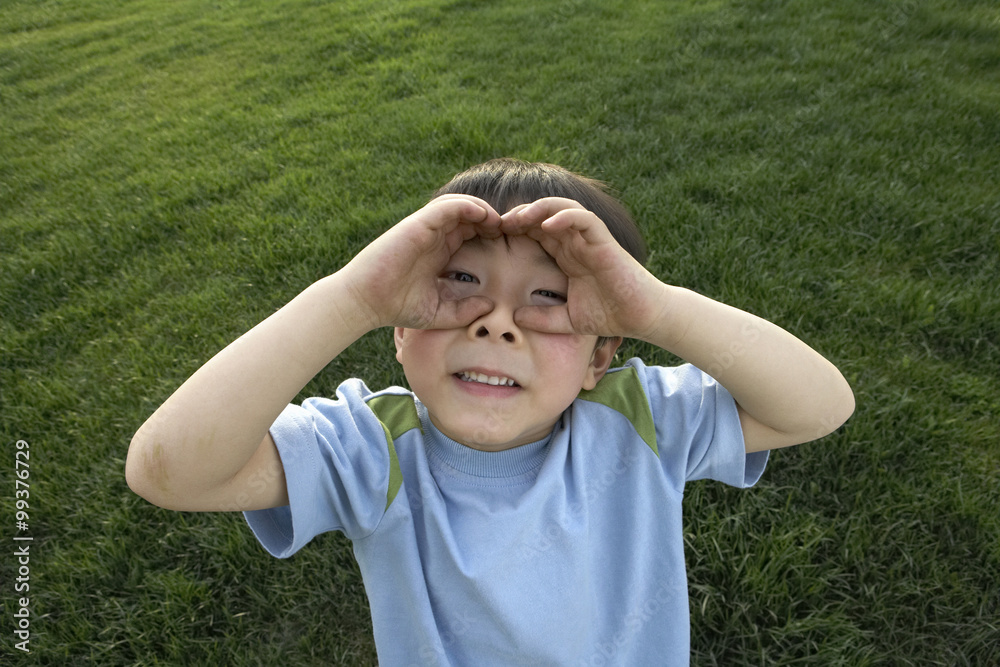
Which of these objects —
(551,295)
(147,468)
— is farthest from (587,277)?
(147,468)

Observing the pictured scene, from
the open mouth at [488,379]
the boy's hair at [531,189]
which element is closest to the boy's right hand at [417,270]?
the open mouth at [488,379]

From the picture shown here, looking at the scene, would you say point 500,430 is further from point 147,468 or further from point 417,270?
point 147,468

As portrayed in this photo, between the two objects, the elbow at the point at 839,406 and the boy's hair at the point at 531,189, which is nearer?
the elbow at the point at 839,406

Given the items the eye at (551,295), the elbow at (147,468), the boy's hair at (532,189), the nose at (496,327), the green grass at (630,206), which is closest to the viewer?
the elbow at (147,468)

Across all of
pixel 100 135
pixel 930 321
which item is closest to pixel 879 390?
pixel 930 321

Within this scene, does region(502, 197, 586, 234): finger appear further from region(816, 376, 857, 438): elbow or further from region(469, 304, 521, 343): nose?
region(816, 376, 857, 438): elbow

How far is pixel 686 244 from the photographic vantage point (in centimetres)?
331

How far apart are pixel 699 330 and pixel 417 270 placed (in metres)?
0.60

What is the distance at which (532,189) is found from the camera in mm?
1540

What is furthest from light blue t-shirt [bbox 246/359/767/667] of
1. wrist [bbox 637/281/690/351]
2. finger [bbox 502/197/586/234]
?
finger [bbox 502/197/586/234]

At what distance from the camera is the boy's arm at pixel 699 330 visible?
1296mm

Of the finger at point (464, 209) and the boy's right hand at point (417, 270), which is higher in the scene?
the finger at point (464, 209)

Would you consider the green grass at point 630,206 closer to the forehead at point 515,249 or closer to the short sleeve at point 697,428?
the short sleeve at point 697,428

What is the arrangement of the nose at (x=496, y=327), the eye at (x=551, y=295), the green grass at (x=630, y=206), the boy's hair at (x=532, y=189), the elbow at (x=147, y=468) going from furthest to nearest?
the green grass at (x=630, y=206) → the boy's hair at (x=532, y=189) → the eye at (x=551, y=295) → the nose at (x=496, y=327) → the elbow at (x=147, y=468)
